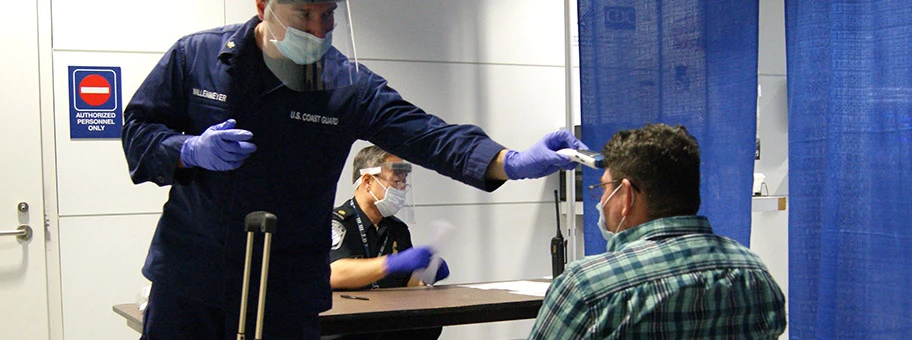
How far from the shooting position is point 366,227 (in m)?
2.95

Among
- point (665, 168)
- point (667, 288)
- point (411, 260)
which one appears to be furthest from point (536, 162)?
point (411, 260)

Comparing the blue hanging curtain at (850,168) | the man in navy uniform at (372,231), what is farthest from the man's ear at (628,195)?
the man in navy uniform at (372,231)

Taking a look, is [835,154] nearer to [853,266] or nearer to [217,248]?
[853,266]

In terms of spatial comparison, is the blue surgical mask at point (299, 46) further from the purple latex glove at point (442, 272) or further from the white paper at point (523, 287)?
the purple latex glove at point (442, 272)

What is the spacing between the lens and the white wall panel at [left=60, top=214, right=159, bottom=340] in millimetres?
3635

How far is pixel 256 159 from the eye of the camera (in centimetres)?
166

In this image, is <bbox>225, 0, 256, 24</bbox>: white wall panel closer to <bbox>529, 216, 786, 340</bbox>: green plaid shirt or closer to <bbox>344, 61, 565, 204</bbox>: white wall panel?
<bbox>344, 61, 565, 204</bbox>: white wall panel

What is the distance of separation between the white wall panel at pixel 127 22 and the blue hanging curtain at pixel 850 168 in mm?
2661

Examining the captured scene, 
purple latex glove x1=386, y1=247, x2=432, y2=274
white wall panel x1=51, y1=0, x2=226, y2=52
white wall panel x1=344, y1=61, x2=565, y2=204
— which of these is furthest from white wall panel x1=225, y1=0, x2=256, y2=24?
purple latex glove x1=386, y1=247, x2=432, y2=274

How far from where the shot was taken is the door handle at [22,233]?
350 centimetres

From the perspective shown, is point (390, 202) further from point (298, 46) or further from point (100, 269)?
point (100, 269)

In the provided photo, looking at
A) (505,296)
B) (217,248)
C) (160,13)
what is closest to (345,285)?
(505,296)

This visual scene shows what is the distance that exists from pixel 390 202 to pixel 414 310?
24.3 inches

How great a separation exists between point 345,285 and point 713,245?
1.52 metres
